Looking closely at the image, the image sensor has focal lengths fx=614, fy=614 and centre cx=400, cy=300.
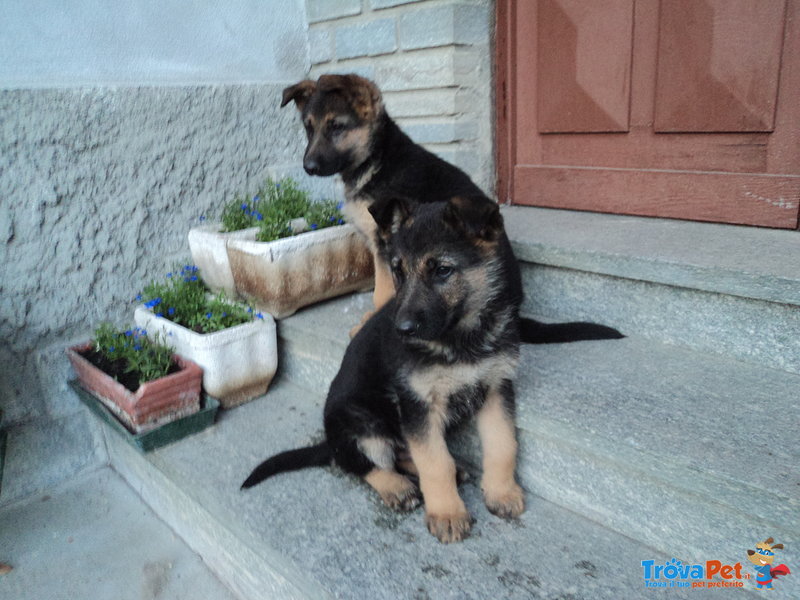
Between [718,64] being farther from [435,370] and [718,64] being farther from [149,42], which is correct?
[149,42]

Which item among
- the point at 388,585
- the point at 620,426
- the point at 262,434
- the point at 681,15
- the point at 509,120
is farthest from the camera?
the point at 509,120

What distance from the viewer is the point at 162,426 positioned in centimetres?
292

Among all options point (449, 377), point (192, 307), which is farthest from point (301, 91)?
point (449, 377)

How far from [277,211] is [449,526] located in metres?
2.17

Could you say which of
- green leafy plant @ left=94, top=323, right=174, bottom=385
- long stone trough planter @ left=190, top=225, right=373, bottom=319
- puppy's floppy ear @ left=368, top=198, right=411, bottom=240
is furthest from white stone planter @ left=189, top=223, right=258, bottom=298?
puppy's floppy ear @ left=368, top=198, right=411, bottom=240

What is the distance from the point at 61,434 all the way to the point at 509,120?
10.6 ft

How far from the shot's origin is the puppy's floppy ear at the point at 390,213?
2.20m

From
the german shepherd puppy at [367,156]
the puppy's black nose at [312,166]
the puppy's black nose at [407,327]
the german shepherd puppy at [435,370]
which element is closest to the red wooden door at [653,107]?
the german shepherd puppy at [367,156]

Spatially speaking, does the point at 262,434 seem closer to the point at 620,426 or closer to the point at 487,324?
the point at 487,324

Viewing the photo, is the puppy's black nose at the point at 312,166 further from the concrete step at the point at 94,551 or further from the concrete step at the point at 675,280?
the concrete step at the point at 94,551

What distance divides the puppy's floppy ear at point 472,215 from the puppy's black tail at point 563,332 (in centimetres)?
85

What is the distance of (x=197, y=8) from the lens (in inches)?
144

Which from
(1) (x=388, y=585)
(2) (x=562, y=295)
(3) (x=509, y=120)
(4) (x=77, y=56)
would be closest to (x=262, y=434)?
(1) (x=388, y=585)

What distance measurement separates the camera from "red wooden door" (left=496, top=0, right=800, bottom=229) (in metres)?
3.02
